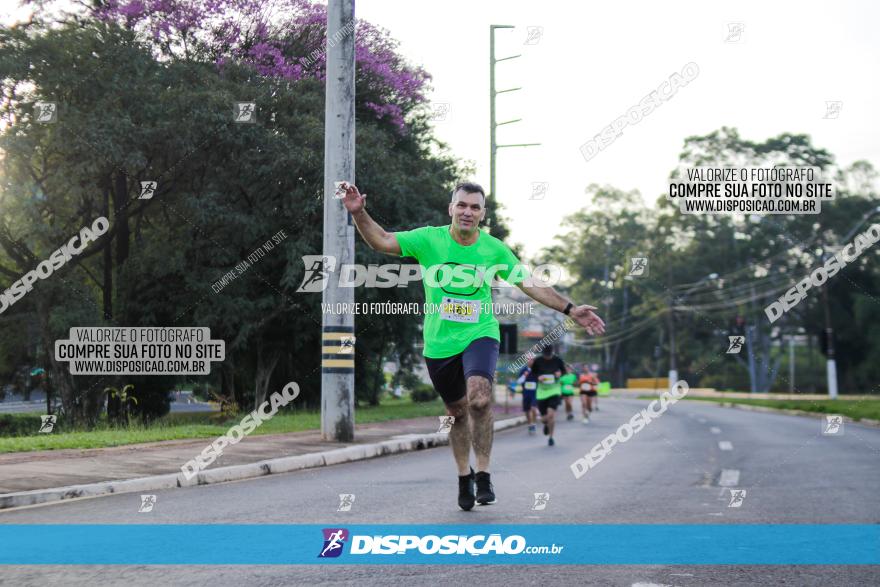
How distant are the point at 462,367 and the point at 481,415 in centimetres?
36

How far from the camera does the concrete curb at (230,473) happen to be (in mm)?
8523

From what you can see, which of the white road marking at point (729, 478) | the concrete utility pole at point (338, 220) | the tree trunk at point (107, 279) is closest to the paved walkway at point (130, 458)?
the concrete utility pole at point (338, 220)

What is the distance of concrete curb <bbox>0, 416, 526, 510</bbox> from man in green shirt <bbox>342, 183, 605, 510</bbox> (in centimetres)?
390

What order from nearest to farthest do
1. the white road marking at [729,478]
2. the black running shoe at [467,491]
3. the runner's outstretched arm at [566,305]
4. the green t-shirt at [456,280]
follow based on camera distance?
the runner's outstretched arm at [566,305] → the green t-shirt at [456,280] → the black running shoe at [467,491] → the white road marking at [729,478]

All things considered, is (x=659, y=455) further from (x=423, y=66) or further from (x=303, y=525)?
(x=423, y=66)

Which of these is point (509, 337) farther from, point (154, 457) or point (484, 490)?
point (484, 490)

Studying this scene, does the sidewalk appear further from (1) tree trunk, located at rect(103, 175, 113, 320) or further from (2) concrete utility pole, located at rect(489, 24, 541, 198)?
(2) concrete utility pole, located at rect(489, 24, 541, 198)

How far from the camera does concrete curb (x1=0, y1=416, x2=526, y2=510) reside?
8523mm

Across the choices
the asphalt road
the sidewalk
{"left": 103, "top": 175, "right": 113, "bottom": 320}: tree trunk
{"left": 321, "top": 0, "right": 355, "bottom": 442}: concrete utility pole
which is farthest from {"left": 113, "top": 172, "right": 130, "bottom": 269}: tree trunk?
the asphalt road

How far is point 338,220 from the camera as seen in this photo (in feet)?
48.5

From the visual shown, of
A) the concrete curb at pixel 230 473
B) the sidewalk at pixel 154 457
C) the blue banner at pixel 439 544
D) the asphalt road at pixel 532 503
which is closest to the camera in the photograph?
the asphalt road at pixel 532 503

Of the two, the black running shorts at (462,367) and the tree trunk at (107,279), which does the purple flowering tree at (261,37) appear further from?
the black running shorts at (462,367)

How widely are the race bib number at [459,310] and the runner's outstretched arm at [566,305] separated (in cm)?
37

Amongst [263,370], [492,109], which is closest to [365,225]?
[263,370]
